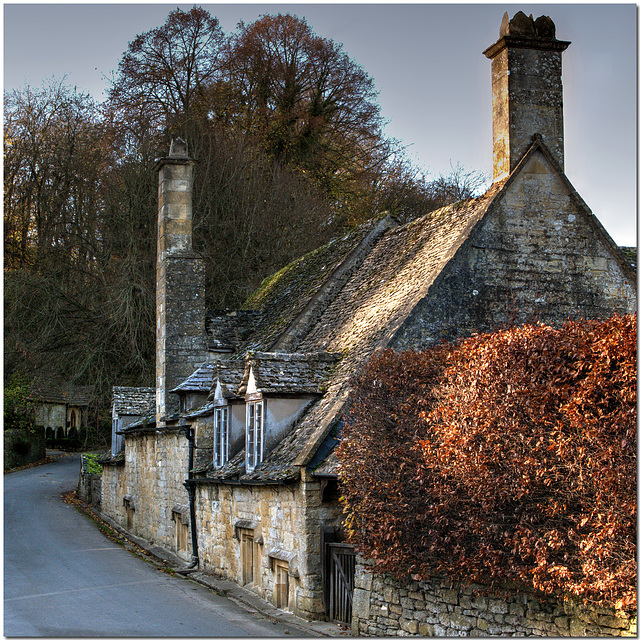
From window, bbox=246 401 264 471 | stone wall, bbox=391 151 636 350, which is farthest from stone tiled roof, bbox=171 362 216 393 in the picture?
stone wall, bbox=391 151 636 350

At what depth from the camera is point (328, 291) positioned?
18562 millimetres

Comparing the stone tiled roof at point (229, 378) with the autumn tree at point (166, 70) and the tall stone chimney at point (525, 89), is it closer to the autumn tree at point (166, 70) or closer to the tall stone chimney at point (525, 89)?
the tall stone chimney at point (525, 89)

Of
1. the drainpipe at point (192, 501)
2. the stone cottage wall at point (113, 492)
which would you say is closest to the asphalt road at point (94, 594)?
the drainpipe at point (192, 501)

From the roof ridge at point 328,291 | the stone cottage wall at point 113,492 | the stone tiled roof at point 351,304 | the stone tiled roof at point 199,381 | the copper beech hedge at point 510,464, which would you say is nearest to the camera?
the copper beech hedge at point 510,464

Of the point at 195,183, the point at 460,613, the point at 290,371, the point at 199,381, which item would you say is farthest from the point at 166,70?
the point at 460,613

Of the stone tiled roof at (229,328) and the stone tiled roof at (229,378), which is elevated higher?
the stone tiled roof at (229,328)

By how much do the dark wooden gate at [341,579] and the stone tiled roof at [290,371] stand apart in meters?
3.06

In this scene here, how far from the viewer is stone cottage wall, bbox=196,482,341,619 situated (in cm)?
1217

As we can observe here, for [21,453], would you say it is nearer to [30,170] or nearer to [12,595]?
[30,170]

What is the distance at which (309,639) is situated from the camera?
10500 mm

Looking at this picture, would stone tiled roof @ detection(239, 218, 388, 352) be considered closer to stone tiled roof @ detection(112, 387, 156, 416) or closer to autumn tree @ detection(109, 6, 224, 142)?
stone tiled roof @ detection(112, 387, 156, 416)

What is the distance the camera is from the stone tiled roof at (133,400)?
86.5 feet

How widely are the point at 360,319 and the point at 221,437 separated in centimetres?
371

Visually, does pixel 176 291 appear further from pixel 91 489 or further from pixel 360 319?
pixel 91 489
